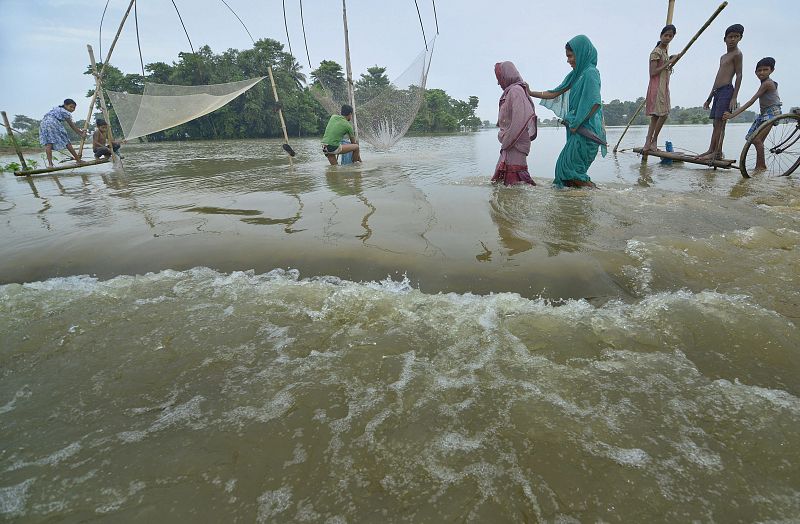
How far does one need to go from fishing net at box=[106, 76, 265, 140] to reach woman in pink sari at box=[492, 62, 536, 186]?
5.99 metres

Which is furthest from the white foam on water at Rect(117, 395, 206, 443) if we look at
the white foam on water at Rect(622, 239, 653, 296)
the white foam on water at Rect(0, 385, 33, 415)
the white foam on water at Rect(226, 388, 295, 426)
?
the white foam on water at Rect(622, 239, 653, 296)

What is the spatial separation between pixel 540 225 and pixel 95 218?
15.0 ft

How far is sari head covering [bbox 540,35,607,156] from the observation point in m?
4.27

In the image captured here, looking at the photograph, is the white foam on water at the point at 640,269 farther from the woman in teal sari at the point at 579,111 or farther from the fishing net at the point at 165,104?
the fishing net at the point at 165,104

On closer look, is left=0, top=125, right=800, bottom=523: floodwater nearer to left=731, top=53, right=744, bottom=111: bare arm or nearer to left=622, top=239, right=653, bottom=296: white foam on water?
left=622, top=239, right=653, bottom=296: white foam on water

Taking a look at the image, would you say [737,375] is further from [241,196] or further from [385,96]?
[385,96]

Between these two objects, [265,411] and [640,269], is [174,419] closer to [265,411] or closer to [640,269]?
[265,411]

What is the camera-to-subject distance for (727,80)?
574 cm

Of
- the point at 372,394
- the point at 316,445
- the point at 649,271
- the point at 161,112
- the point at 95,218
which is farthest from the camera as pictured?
the point at 161,112

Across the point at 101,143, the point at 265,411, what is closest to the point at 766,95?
the point at 265,411

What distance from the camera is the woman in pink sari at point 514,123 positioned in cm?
479

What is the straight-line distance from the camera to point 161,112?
8695 millimetres

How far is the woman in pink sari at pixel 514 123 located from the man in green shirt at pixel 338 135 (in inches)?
141

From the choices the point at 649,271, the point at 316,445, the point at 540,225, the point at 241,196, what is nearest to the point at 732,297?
the point at 649,271
